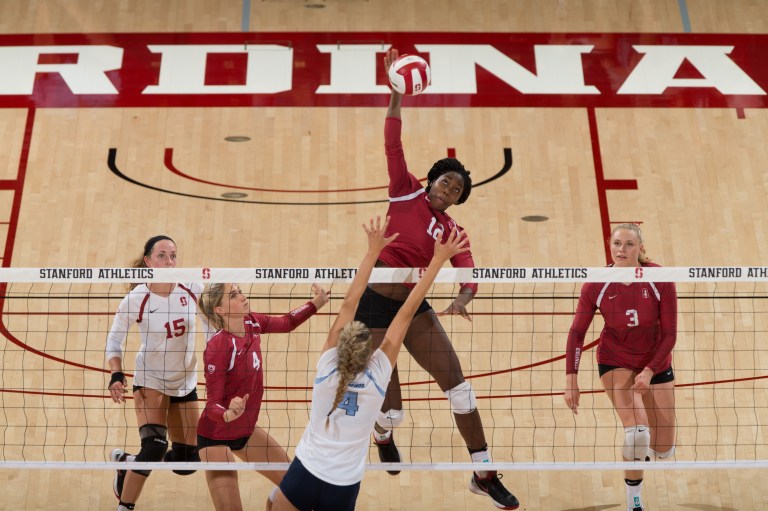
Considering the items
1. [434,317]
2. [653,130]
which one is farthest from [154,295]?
[653,130]

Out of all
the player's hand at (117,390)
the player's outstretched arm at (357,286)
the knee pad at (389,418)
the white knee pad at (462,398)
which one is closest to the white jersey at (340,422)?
the player's outstretched arm at (357,286)

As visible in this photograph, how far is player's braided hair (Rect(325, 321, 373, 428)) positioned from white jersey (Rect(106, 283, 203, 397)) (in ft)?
8.69

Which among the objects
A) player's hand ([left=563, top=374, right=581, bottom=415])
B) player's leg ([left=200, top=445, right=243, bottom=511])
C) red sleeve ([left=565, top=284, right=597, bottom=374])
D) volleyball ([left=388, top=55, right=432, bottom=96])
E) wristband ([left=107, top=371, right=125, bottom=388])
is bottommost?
player's leg ([left=200, top=445, right=243, bottom=511])

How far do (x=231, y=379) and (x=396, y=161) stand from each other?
2.11m

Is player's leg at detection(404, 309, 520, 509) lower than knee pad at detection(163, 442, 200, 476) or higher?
higher

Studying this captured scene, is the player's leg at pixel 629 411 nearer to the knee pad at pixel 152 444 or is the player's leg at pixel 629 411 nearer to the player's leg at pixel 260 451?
the player's leg at pixel 260 451

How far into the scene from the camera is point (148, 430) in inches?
401

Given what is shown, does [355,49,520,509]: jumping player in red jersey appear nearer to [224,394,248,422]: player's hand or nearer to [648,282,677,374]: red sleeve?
[224,394,248,422]: player's hand

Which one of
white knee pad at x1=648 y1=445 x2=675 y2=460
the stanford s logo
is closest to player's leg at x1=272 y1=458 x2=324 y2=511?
the stanford s logo

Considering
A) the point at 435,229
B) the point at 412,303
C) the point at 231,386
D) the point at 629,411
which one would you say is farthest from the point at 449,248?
the point at 629,411

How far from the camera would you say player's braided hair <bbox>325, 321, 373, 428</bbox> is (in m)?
8.03

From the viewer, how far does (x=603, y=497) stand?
37.7ft

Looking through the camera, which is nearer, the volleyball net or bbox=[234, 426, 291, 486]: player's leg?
bbox=[234, 426, 291, 486]: player's leg

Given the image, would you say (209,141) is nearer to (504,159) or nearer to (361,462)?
(504,159)
